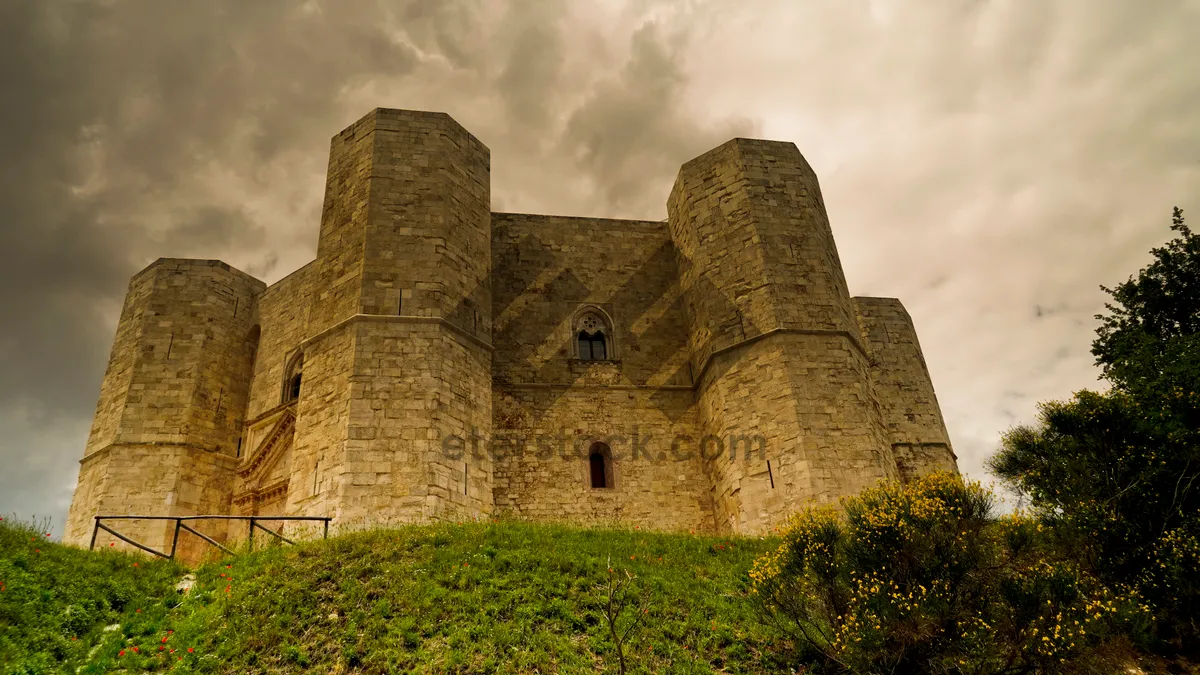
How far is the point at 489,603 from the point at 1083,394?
330 inches

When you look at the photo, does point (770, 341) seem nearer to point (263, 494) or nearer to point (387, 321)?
point (387, 321)

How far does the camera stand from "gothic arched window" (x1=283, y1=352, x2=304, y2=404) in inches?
640

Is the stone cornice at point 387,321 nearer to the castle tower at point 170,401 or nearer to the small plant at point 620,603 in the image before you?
the castle tower at point 170,401

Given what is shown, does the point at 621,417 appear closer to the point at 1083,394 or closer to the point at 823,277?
the point at 823,277

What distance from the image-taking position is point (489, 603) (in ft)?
26.6

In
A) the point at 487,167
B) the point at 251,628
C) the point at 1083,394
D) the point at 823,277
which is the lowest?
the point at 251,628

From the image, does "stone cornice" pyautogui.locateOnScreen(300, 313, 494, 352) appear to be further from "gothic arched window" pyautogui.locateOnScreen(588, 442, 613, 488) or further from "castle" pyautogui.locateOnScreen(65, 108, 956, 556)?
"gothic arched window" pyautogui.locateOnScreen(588, 442, 613, 488)

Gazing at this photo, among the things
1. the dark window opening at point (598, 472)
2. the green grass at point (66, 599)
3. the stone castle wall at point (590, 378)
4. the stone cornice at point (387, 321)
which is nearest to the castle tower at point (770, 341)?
the stone castle wall at point (590, 378)

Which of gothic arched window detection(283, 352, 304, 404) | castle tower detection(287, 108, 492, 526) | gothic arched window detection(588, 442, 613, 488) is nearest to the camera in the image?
castle tower detection(287, 108, 492, 526)

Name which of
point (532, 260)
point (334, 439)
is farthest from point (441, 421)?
point (532, 260)

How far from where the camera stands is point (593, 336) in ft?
54.8

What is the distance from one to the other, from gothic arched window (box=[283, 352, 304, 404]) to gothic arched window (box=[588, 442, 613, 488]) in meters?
6.66

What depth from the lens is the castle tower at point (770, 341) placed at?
12.9 m

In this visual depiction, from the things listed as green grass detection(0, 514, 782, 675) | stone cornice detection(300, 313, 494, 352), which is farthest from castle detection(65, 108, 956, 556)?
green grass detection(0, 514, 782, 675)
